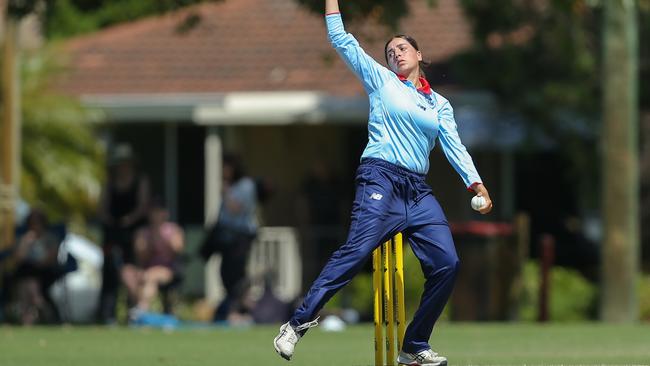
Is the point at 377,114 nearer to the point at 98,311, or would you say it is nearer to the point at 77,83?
the point at 98,311

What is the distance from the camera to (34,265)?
63.3ft

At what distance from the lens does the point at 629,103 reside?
19.8m

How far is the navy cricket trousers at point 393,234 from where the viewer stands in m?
9.83

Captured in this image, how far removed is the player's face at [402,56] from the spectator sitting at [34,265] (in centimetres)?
993

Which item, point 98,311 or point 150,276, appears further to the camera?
point 98,311

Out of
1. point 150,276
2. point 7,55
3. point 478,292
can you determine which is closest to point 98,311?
point 150,276

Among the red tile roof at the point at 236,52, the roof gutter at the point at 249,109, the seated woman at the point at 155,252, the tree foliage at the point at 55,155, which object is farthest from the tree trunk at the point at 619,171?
the tree foliage at the point at 55,155

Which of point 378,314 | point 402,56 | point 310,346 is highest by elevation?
point 402,56

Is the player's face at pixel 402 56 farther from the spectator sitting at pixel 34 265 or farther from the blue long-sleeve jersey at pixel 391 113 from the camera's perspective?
the spectator sitting at pixel 34 265

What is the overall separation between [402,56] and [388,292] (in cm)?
141

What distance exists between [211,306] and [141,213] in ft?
12.9

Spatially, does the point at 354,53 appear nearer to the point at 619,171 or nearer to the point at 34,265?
the point at 34,265

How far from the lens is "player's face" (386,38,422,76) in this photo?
32.8 feet

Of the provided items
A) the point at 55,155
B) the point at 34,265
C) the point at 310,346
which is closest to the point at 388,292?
the point at 310,346
